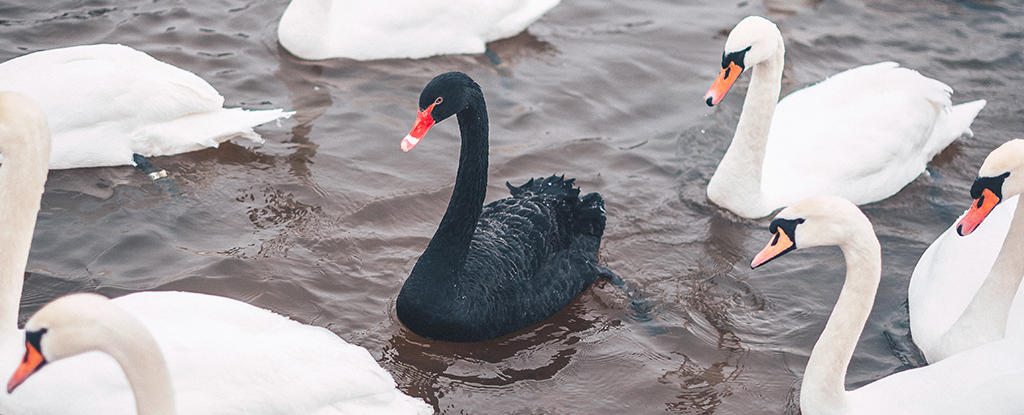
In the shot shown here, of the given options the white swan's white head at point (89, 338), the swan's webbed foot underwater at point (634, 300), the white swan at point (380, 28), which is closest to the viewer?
the white swan's white head at point (89, 338)

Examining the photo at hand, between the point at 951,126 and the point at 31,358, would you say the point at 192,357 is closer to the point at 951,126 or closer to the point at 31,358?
the point at 31,358

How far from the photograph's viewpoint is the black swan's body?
454cm

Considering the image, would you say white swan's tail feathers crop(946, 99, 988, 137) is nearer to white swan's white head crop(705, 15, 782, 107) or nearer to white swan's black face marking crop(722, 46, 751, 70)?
white swan's white head crop(705, 15, 782, 107)

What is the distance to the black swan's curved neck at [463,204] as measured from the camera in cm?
458

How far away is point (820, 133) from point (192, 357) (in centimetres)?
467

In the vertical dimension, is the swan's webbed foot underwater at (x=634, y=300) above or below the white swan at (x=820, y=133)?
below

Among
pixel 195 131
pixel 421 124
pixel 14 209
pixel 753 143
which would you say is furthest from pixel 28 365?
pixel 753 143

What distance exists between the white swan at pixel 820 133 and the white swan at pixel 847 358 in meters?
1.80

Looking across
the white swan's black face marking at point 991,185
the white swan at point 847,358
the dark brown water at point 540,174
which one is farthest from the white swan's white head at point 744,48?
the white swan at point 847,358

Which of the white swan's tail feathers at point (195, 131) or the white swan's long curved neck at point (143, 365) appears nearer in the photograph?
the white swan's long curved neck at point (143, 365)

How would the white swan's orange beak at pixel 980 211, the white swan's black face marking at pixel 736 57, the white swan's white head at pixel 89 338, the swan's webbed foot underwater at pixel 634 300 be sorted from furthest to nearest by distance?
the white swan's black face marking at pixel 736 57
the swan's webbed foot underwater at pixel 634 300
the white swan's orange beak at pixel 980 211
the white swan's white head at pixel 89 338

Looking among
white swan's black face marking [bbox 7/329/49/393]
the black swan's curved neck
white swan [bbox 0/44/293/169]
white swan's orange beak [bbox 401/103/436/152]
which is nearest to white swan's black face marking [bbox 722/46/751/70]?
the black swan's curved neck

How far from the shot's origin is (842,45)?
9047 millimetres

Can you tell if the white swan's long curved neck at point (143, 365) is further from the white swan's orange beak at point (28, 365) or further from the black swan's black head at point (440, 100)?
the black swan's black head at point (440, 100)
